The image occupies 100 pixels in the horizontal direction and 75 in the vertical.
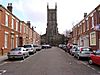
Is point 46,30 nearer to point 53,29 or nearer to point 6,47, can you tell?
point 53,29

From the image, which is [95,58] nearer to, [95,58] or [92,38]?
[95,58]

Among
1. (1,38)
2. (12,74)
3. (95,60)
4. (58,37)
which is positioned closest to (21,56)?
(1,38)

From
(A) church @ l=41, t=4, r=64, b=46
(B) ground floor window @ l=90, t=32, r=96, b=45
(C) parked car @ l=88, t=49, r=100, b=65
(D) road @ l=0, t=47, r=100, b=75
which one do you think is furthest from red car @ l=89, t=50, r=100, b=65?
(A) church @ l=41, t=4, r=64, b=46

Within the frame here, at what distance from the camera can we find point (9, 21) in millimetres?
38594

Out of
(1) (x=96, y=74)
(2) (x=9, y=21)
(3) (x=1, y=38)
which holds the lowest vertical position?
(1) (x=96, y=74)

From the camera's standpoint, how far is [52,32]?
138 meters

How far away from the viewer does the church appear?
135m

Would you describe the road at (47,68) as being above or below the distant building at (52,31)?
below

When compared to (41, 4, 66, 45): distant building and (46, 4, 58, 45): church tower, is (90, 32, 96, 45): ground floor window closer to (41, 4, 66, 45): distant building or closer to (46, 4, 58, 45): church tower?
(41, 4, 66, 45): distant building

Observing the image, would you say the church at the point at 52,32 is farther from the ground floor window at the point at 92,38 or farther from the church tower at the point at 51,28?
the ground floor window at the point at 92,38

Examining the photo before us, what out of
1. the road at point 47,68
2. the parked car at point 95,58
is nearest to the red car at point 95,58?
the parked car at point 95,58

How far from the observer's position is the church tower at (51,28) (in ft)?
445

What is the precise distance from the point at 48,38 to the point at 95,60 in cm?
11787

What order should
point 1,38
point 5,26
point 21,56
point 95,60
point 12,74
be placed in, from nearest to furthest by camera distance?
point 12,74 < point 95,60 < point 21,56 < point 1,38 < point 5,26
